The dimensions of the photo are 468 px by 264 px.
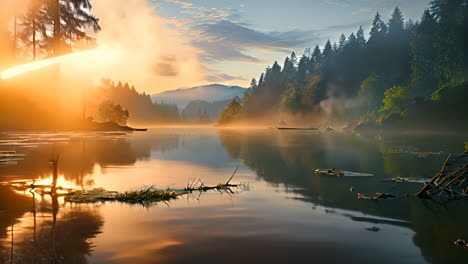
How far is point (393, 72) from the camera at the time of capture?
421ft

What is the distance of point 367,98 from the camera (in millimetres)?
123438

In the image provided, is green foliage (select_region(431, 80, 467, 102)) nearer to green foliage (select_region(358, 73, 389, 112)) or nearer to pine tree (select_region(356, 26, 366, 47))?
green foliage (select_region(358, 73, 389, 112))

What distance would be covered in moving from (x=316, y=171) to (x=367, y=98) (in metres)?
106

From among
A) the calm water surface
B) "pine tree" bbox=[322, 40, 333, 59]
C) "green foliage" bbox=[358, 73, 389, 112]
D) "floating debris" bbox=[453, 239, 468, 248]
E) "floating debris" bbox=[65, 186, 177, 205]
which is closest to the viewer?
the calm water surface

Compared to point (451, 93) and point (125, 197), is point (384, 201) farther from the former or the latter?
point (451, 93)

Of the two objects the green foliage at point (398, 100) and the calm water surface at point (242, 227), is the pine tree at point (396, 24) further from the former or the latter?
the calm water surface at point (242, 227)

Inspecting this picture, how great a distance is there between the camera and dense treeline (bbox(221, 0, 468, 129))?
291ft

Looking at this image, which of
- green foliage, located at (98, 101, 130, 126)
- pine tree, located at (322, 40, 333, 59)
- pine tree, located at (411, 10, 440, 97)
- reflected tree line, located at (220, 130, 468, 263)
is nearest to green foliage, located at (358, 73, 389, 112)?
pine tree, located at (411, 10, 440, 97)

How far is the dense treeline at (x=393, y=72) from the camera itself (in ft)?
291

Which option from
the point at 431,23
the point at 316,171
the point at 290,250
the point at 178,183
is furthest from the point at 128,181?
the point at 431,23

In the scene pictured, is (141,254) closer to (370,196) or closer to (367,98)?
(370,196)

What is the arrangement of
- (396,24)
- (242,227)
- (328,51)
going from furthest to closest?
1. (328,51)
2. (396,24)
3. (242,227)

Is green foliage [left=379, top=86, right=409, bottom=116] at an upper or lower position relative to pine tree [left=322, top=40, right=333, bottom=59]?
lower

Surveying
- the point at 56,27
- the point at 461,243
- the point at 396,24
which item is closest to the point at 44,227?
the point at 461,243
